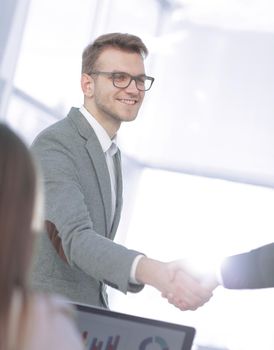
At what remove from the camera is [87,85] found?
2.67 metres

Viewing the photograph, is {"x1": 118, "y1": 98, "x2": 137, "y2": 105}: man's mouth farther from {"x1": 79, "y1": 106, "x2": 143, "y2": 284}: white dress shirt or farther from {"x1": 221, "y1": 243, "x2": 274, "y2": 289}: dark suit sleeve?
{"x1": 221, "y1": 243, "x2": 274, "y2": 289}: dark suit sleeve

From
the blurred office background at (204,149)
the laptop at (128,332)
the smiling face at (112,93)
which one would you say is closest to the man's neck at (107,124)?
the smiling face at (112,93)

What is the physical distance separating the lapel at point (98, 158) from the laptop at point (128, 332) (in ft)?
2.73

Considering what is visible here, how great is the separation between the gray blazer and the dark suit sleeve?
0.89ft

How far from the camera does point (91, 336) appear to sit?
1.58 m

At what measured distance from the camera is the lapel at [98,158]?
94.3 inches

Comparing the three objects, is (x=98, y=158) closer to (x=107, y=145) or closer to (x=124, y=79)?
(x=107, y=145)

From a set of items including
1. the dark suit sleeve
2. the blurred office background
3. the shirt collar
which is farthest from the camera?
the blurred office background

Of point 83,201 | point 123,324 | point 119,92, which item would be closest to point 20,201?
point 123,324

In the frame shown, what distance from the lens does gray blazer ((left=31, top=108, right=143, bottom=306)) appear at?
2.18 meters

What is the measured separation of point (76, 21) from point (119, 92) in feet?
11.4

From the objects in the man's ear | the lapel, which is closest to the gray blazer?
the lapel

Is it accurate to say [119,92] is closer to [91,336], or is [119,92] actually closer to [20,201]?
[91,336]

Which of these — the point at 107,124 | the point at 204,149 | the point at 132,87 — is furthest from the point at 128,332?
the point at 204,149
